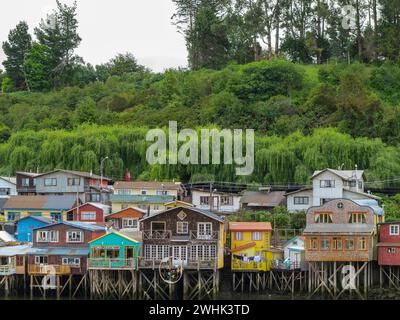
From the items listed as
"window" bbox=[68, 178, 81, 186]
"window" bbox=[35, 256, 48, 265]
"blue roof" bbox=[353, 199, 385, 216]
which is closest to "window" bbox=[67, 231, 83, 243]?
"window" bbox=[35, 256, 48, 265]

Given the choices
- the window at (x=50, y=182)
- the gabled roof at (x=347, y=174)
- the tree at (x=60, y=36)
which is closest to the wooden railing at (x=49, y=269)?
the window at (x=50, y=182)

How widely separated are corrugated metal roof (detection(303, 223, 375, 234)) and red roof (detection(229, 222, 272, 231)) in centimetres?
284

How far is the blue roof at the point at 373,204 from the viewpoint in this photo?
5225 cm

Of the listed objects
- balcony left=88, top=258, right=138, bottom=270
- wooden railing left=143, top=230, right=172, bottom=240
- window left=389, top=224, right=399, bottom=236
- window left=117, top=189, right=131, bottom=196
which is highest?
window left=117, top=189, right=131, bottom=196

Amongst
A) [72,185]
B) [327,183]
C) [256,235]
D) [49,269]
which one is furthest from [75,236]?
[327,183]

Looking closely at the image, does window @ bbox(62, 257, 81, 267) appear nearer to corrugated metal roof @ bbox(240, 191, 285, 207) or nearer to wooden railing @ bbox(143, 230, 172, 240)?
wooden railing @ bbox(143, 230, 172, 240)

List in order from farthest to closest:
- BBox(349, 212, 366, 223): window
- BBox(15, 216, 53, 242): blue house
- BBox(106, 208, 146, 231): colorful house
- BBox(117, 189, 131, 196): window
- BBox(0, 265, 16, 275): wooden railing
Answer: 1. BBox(117, 189, 131, 196): window
2. BBox(106, 208, 146, 231): colorful house
3. BBox(15, 216, 53, 242): blue house
4. BBox(349, 212, 366, 223): window
5. BBox(0, 265, 16, 275): wooden railing

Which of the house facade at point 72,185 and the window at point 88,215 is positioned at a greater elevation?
the house facade at point 72,185

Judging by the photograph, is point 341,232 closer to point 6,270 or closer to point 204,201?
point 204,201

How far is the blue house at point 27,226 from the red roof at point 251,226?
11.8 m

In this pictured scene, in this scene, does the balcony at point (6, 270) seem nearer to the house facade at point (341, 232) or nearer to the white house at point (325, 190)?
the house facade at point (341, 232)

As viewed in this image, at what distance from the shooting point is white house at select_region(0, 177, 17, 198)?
6694cm

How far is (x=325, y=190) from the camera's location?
6012 centimetres
